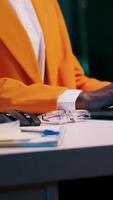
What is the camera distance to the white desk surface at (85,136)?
448 mm

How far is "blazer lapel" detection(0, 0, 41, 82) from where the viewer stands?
2.54 ft

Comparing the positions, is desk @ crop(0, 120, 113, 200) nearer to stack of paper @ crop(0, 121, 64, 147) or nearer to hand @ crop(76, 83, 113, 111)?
stack of paper @ crop(0, 121, 64, 147)

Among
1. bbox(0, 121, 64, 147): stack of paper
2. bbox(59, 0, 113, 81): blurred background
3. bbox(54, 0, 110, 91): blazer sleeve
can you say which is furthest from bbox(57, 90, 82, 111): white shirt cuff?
bbox(59, 0, 113, 81): blurred background

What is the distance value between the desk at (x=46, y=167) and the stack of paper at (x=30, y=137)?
0.01 m

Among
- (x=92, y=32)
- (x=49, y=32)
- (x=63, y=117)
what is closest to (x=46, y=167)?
(x=63, y=117)

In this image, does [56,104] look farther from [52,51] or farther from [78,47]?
[78,47]

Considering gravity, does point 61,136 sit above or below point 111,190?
above

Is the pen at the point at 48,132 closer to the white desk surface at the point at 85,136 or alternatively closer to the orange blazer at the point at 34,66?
the white desk surface at the point at 85,136

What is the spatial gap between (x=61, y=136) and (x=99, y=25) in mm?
1597

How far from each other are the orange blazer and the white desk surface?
0.10 meters

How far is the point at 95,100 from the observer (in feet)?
2.25

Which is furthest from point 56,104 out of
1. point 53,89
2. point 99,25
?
point 99,25

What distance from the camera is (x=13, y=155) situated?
0.43 m

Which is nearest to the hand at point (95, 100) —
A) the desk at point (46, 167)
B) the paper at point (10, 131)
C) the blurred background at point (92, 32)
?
the paper at point (10, 131)
